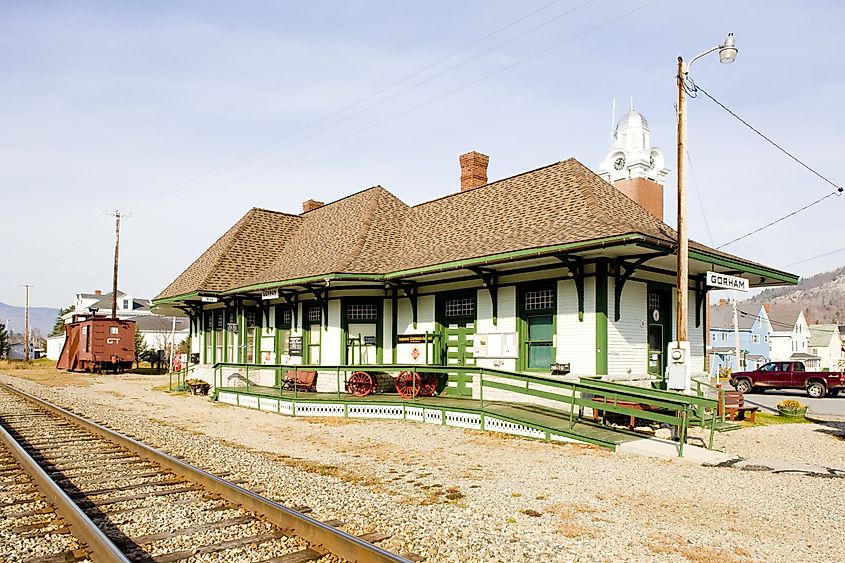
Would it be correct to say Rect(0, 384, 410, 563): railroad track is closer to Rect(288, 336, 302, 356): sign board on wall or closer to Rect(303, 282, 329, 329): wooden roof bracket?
Rect(303, 282, 329, 329): wooden roof bracket

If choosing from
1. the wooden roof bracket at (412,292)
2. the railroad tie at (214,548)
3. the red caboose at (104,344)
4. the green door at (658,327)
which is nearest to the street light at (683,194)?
the green door at (658,327)

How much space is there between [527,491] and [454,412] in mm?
6084

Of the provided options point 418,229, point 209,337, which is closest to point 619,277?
point 418,229

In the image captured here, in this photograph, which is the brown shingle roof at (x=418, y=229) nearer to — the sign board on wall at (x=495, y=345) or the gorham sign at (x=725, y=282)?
the gorham sign at (x=725, y=282)

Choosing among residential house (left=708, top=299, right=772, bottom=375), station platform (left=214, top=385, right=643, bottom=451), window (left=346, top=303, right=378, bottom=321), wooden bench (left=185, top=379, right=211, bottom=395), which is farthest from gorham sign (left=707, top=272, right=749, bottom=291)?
residential house (left=708, top=299, right=772, bottom=375)

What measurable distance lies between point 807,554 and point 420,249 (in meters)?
14.0

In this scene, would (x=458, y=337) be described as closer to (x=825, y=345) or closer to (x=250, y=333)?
(x=250, y=333)

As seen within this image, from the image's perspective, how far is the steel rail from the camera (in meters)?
5.22

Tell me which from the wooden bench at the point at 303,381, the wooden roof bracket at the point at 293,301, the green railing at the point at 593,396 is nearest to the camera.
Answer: the green railing at the point at 593,396

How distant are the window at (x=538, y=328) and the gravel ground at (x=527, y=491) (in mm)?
2969

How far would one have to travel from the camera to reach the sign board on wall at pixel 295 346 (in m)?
20.7

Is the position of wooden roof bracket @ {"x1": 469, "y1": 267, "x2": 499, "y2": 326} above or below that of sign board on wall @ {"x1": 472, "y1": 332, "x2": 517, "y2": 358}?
above

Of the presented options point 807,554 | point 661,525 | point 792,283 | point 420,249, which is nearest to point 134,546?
point 661,525

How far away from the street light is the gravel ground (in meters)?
2.47
